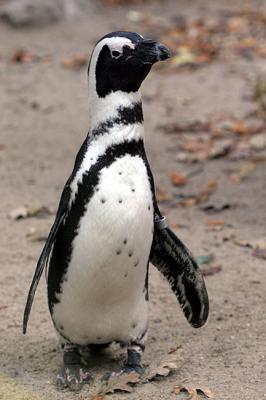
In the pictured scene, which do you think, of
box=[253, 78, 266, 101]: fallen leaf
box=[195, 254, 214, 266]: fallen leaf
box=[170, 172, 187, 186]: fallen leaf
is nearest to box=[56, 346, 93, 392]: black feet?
box=[195, 254, 214, 266]: fallen leaf

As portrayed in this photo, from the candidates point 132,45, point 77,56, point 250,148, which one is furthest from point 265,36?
point 132,45

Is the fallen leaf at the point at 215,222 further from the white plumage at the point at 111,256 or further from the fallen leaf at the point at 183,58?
the fallen leaf at the point at 183,58

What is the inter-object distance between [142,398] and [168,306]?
1111 mm

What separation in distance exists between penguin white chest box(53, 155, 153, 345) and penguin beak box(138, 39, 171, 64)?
1.24ft

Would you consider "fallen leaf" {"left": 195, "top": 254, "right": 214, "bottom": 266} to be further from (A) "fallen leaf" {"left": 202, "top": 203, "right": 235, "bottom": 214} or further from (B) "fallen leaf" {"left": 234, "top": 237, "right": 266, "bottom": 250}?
(A) "fallen leaf" {"left": 202, "top": 203, "right": 235, "bottom": 214}

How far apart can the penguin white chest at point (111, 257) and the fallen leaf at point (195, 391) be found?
1.08 ft

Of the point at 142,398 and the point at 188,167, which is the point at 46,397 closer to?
the point at 142,398

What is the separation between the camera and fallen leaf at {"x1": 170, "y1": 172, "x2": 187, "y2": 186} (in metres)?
6.57

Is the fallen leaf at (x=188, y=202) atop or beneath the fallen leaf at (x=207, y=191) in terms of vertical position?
beneath

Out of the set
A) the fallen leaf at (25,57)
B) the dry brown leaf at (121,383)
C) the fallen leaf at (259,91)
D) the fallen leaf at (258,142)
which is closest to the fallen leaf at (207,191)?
the fallen leaf at (258,142)

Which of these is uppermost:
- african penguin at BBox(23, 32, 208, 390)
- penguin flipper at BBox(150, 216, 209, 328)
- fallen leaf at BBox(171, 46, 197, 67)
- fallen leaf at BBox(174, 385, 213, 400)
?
african penguin at BBox(23, 32, 208, 390)

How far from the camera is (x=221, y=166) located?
687cm

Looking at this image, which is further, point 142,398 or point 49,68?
point 49,68

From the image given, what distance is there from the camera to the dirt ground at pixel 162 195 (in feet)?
12.9
